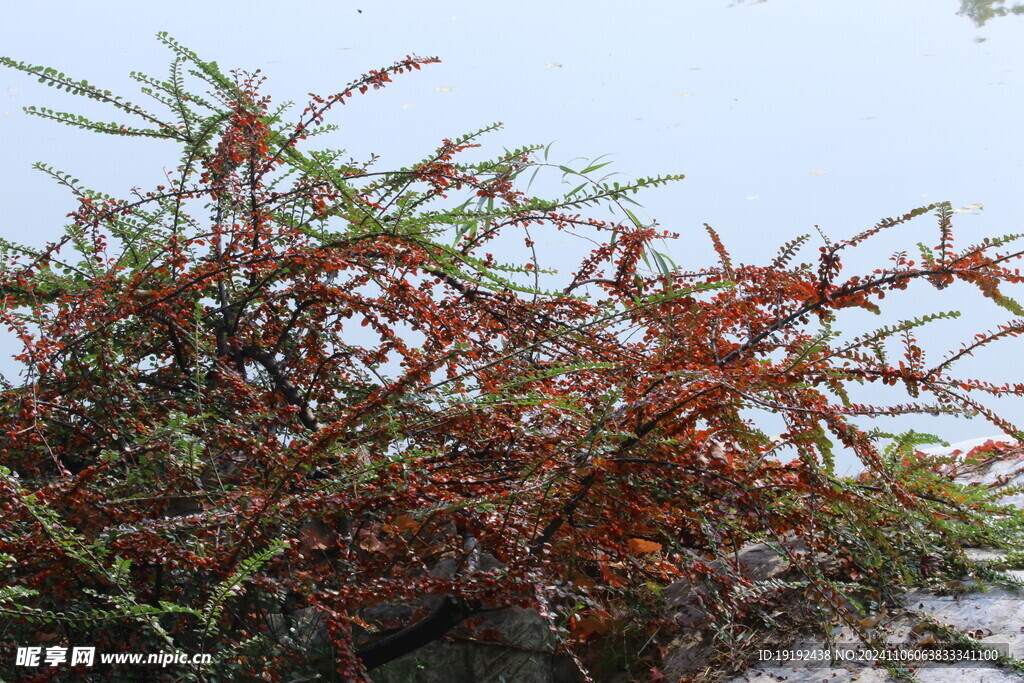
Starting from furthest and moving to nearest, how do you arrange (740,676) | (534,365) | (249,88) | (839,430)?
(249,88) < (534,365) < (740,676) < (839,430)

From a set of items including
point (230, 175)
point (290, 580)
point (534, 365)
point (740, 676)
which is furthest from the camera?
point (230, 175)

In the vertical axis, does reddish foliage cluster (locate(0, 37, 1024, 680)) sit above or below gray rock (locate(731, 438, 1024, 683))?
above

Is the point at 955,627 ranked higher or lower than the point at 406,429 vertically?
lower

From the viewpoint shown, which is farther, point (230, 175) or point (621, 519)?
point (230, 175)

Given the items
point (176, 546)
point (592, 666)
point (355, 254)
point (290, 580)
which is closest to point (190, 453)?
point (176, 546)

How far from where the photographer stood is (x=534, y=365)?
1.67m

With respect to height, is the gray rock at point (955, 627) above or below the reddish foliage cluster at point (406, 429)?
below

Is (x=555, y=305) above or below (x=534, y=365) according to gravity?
above

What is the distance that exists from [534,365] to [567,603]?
1.44ft

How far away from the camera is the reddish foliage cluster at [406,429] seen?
50.2 inches

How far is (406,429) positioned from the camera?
4.57 feet

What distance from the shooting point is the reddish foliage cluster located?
1274 millimetres

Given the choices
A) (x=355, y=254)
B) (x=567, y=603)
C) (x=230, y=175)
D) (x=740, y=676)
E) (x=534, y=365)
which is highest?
(x=230, y=175)

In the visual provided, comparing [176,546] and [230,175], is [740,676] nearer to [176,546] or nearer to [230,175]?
[176,546]
